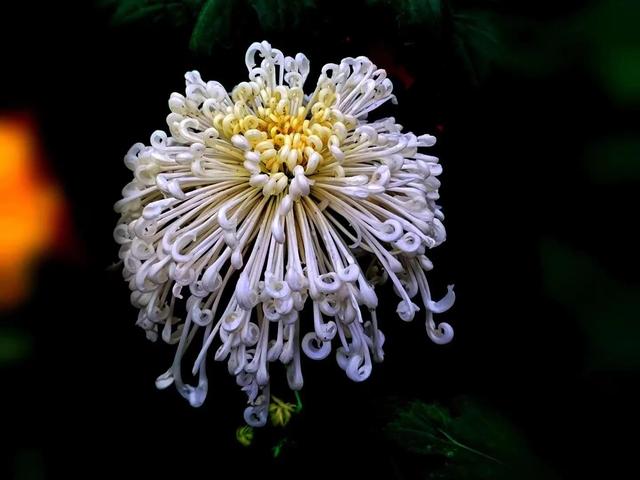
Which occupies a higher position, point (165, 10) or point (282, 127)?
point (165, 10)

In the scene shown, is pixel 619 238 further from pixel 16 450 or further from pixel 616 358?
pixel 16 450

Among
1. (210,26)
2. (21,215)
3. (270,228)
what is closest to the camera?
(21,215)

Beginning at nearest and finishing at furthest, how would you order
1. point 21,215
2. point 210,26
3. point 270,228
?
point 21,215, point 270,228, point 210,26

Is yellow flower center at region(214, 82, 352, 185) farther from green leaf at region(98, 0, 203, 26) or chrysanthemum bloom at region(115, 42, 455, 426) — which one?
green leaf at region(98, 0, 203, 26)

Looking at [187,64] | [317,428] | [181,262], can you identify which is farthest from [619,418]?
[187,64]

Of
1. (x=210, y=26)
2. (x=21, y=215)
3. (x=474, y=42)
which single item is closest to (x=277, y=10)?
(x=210, y=26)

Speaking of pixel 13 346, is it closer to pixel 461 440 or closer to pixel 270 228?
pixel 270 228

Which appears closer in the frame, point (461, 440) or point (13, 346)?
point (13, 346)
